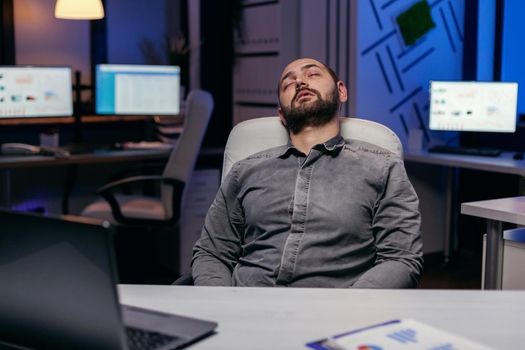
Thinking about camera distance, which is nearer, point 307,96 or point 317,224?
point 317,224

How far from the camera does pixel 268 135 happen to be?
2336 mm

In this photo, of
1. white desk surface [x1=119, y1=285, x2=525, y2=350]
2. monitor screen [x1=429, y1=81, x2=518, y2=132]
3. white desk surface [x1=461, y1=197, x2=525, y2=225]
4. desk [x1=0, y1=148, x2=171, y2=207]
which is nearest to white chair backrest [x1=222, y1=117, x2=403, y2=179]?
white desk surface [x1=461, y1=197, x2=525, y2=225]

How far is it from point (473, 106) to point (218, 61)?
2007mm

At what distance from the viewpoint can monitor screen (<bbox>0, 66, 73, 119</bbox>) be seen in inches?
174

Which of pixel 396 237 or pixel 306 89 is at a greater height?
pixel 306 89

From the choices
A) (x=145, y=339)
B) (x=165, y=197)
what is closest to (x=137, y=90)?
(x=165, y=197)

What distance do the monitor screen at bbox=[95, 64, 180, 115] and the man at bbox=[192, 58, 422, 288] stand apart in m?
2.63

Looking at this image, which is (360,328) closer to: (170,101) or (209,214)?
(209,214)

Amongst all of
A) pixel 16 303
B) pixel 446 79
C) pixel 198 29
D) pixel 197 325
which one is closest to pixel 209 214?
pixel 197 325

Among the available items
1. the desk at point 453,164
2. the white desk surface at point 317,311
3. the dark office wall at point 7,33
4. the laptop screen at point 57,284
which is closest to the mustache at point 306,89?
the white desk surface at point 317,311

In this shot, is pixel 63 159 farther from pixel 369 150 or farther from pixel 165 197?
pixel 369 150

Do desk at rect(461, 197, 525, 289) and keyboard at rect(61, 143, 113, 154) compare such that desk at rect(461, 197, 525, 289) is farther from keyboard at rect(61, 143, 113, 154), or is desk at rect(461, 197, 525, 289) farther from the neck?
keyboard at rect(61, 143, 113, 154)

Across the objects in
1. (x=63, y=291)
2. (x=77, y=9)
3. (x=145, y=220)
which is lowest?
(x=145, y=220)

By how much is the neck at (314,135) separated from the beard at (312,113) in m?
0.01
